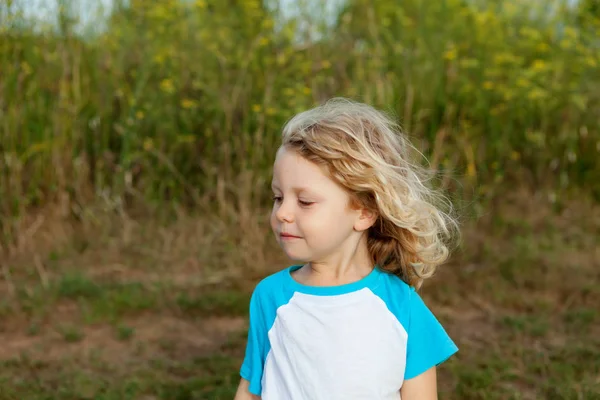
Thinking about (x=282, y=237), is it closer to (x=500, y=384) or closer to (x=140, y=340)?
(x=500, y=384)

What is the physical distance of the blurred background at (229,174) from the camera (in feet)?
11.9

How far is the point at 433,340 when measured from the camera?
2020mm

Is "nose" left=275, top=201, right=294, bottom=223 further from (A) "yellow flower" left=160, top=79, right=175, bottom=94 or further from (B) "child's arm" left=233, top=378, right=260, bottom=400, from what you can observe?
(A) "yellow flower" left=160, top=79, right=175, bottom=94

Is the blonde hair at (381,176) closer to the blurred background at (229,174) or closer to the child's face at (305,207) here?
the child's face at (305,207)

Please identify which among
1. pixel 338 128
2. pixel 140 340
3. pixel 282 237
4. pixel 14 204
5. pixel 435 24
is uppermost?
pixel 435 24

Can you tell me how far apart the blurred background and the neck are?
49.6 inches

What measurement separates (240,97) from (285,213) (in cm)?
317

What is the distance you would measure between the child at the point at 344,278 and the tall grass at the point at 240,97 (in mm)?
2457

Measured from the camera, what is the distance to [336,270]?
2.08 m

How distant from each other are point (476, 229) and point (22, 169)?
279cm

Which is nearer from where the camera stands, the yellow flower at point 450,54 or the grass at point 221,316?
the grass at point 221,316

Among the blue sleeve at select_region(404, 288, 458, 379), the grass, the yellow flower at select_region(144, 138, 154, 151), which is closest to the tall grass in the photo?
the yellow flower at select_region(144, 138, 154, 151)

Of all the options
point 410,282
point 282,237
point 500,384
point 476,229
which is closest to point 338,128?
point 282,237

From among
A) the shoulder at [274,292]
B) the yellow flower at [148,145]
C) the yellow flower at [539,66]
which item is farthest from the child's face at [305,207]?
the yellow flower at [539,66]
